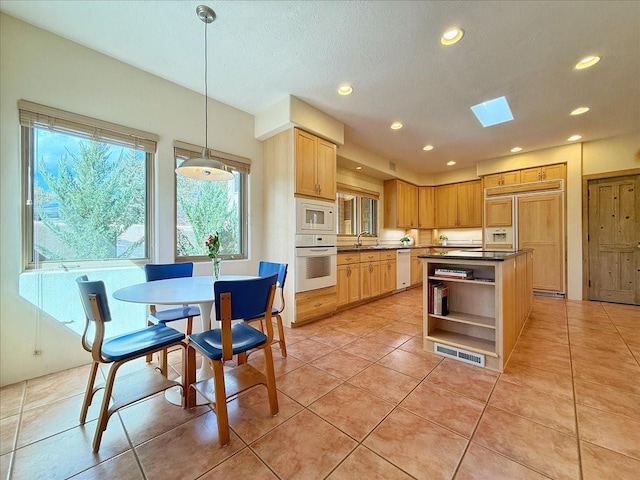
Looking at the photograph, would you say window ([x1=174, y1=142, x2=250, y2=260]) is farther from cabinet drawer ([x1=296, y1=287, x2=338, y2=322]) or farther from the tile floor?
the tile floor

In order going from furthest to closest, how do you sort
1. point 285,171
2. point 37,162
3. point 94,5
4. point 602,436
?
point 285,171, point 37,162, point 94,5, point 602,436

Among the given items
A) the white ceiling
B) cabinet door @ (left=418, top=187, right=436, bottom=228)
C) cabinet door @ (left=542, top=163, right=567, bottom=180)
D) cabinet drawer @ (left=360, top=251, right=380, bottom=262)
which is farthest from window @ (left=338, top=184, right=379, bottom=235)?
cabinet door @ (left=542, top=163, right=567, bottom=180)

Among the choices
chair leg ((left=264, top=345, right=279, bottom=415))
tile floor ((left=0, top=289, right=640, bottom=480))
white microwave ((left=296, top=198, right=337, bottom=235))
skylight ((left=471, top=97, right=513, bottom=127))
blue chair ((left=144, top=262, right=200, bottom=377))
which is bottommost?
tile floor ((left=0, top=289, right=640, bottom=480))

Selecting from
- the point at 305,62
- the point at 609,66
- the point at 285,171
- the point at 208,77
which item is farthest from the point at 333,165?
the point at 609,66

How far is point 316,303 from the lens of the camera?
3.45 metres

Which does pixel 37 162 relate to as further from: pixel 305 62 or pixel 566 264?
pixel 566 264

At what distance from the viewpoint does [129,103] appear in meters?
2.54

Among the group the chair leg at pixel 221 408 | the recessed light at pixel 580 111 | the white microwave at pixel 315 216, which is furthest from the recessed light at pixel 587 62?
the chair leg at pixel 221 408

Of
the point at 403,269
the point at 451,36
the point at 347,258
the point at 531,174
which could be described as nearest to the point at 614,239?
the point at 531,174

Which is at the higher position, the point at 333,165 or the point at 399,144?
the point at 399,144

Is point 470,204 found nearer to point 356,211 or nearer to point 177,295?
point 356,211

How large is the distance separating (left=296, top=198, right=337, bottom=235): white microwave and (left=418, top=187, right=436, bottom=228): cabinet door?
12.0 ft

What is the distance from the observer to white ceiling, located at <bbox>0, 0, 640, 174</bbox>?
1905 millimetres

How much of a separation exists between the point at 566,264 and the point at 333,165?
4635 mm
